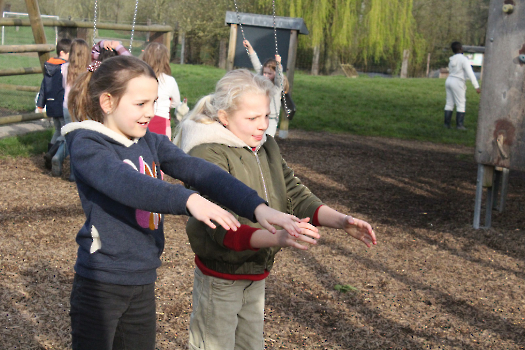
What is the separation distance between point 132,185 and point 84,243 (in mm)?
427

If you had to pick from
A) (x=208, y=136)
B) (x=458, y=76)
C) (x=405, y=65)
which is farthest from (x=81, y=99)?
(x=405, y=65)

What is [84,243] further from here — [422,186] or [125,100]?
[422,186]

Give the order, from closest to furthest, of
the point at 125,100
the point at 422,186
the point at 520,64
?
the point at 125,100, the point at 520,64, the point at 422,186

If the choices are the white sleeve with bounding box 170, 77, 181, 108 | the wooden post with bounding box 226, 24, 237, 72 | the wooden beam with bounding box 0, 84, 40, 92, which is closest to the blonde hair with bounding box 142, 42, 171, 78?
the white sleeve with bounding box 170, 77, 181, 108

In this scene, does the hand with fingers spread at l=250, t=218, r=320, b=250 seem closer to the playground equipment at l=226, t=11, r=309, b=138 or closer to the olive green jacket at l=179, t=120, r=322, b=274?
the olive green jacket at l=179, t=120, r=322, b=274

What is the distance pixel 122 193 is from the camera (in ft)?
5.41

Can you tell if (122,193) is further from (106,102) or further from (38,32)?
(38,32)

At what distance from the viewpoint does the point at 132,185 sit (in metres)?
1.63

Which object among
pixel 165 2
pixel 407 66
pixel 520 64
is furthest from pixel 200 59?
pixel 520 64

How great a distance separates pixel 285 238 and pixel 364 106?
1567 centimetres

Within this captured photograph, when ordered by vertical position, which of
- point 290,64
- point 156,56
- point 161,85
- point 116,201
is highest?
point 290,64

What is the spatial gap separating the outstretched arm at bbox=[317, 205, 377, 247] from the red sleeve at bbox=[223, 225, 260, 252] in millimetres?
328

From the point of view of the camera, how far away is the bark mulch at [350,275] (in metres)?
3.37

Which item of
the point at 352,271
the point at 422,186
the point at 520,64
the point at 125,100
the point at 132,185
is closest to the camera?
the point at 132,185
